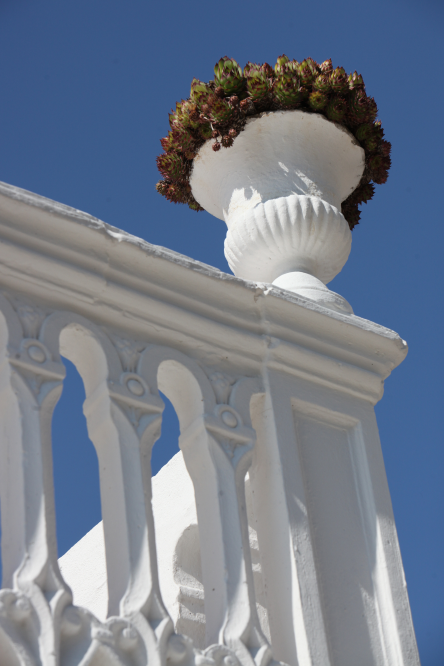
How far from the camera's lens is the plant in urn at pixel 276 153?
10.7 ft

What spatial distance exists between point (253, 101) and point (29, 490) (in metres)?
1.73

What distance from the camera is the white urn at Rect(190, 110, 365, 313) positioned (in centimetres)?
324

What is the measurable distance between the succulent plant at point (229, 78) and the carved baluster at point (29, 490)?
1312 millimetres

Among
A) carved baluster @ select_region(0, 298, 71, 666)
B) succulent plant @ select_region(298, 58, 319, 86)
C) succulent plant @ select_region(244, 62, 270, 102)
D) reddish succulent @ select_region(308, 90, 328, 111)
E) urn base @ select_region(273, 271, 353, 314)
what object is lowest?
carved baluster @ select_region(0, 298, 71, 666)

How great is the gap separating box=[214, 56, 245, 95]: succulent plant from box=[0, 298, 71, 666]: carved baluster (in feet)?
4.30

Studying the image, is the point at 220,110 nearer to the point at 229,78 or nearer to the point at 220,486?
the point at 229,78

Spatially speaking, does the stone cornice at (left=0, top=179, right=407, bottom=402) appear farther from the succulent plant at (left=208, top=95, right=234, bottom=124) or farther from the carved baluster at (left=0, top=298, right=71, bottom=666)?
the succulent plant at (left=208, top=95, right=234, bottom=124)

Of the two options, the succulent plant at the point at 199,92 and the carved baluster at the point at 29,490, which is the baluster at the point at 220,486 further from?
the succulent plant at the point at 199,92

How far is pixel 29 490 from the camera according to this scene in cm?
202

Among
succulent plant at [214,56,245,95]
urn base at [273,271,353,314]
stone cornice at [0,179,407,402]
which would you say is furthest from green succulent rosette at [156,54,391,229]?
stone cornice at [0,179,407,402]

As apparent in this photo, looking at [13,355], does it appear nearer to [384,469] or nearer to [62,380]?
[62,380]

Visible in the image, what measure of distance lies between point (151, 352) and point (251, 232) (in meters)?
0.93

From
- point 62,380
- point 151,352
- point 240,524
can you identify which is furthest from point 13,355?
point 240,524

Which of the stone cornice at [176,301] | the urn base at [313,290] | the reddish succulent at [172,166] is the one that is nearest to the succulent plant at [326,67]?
the reddish succulent at [172,166]
